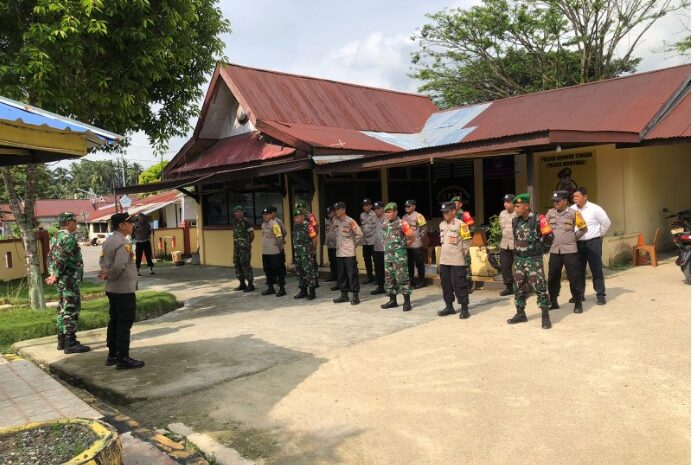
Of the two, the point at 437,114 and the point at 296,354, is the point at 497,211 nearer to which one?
the point at 437,114

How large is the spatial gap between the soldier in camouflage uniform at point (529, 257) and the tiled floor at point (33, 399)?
465 cm

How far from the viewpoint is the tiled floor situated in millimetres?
4172

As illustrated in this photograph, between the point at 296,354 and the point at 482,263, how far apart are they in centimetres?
447

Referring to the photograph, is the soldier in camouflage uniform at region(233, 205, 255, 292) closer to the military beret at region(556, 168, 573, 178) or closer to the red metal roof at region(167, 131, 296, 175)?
the red metal roof at region(167, 131, 296, 175)

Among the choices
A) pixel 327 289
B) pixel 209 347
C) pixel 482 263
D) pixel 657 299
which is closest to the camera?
pixel 209 347

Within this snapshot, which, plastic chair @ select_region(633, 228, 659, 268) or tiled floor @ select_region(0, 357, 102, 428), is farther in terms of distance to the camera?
plastic chair @ select_region(633, 228, 659, 268)

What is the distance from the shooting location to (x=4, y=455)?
2.87 m

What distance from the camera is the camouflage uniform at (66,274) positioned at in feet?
21.3

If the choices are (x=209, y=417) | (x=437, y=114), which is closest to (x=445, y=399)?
(x=209, y=417)

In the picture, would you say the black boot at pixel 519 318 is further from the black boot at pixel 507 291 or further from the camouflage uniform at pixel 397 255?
the black boot at pixel 507 291

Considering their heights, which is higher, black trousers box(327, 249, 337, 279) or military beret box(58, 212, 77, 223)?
military beret box(58, 212, 77, 223)

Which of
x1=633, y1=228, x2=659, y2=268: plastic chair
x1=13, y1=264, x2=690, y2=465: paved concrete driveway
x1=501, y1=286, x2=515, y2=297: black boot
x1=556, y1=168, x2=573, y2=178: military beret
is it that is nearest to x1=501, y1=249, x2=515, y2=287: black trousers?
x1=501, y1=286, x2=515, y2=297: black boot

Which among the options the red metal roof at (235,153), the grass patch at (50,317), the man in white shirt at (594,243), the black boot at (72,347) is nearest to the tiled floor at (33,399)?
the black boot at (72,347)

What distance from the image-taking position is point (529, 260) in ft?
21.5
